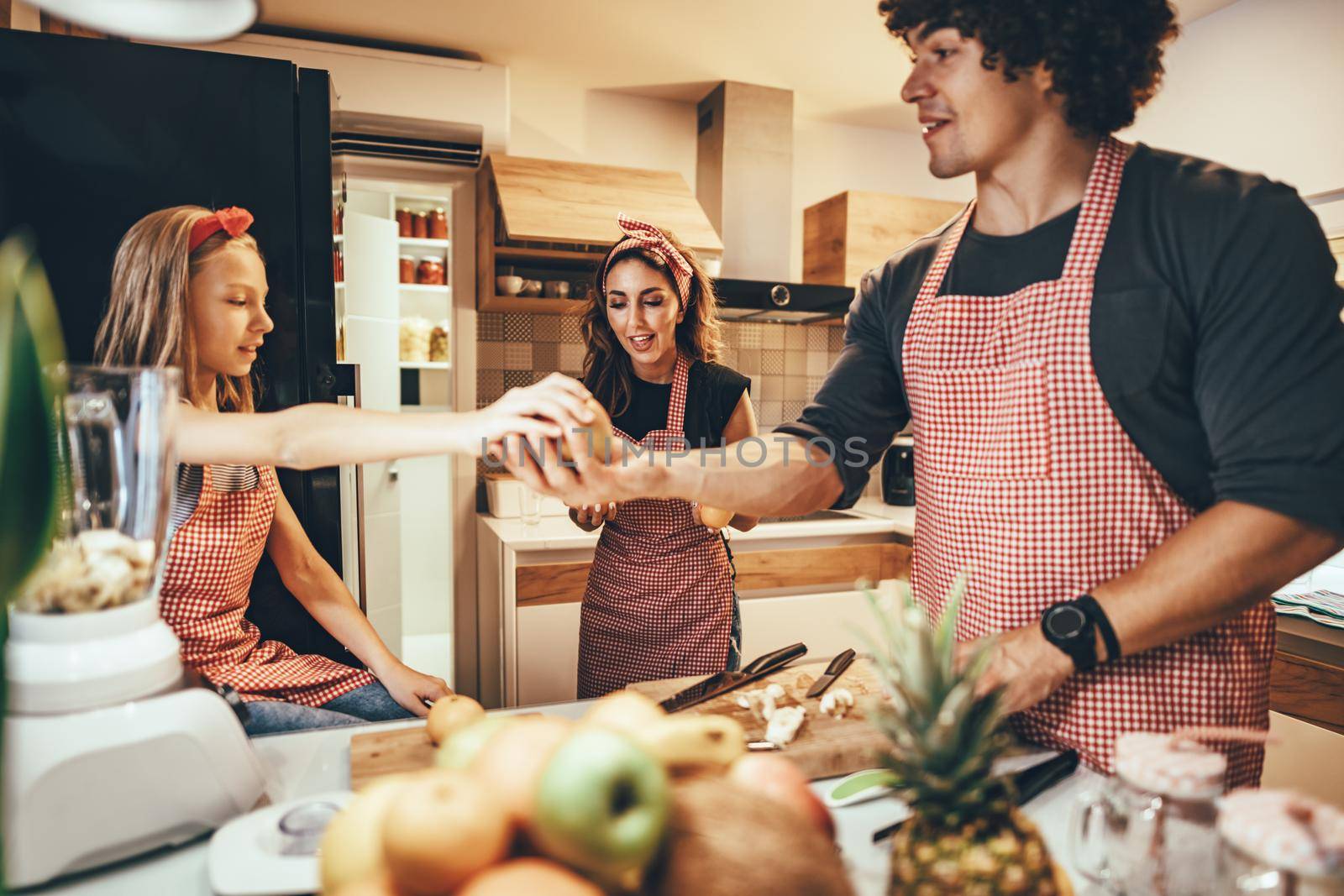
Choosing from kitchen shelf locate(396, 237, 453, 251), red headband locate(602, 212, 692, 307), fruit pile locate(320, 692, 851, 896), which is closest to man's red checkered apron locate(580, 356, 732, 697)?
red headband locate(602, 212, 692, 307)

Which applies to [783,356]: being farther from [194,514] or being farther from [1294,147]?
[194,514]

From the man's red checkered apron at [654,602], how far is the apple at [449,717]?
1.06 metres

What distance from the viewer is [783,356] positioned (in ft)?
12.6

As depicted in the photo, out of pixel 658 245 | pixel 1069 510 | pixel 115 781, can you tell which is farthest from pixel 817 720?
pixel 658 245

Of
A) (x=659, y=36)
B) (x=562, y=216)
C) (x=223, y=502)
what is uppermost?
(x=659, y=36)

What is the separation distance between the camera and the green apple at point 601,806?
1.51 ft

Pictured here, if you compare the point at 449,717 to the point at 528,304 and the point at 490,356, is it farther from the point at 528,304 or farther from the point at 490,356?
the point at 490,356

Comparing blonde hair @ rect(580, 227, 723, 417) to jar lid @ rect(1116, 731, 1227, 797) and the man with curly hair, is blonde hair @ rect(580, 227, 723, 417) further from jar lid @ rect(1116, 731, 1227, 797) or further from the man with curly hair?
jar lid @ rect(1116, 731, 1227, 797)

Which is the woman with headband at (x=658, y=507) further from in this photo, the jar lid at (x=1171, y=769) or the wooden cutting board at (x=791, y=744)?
the jar lid at (x=1171, y=769)

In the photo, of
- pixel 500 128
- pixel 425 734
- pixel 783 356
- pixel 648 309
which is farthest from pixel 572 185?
pixel 425 734

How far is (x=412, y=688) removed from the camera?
1468mm

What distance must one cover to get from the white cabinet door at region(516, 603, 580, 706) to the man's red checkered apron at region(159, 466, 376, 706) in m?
1.22

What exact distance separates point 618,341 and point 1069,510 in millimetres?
1395

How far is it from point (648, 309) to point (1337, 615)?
180 cm
